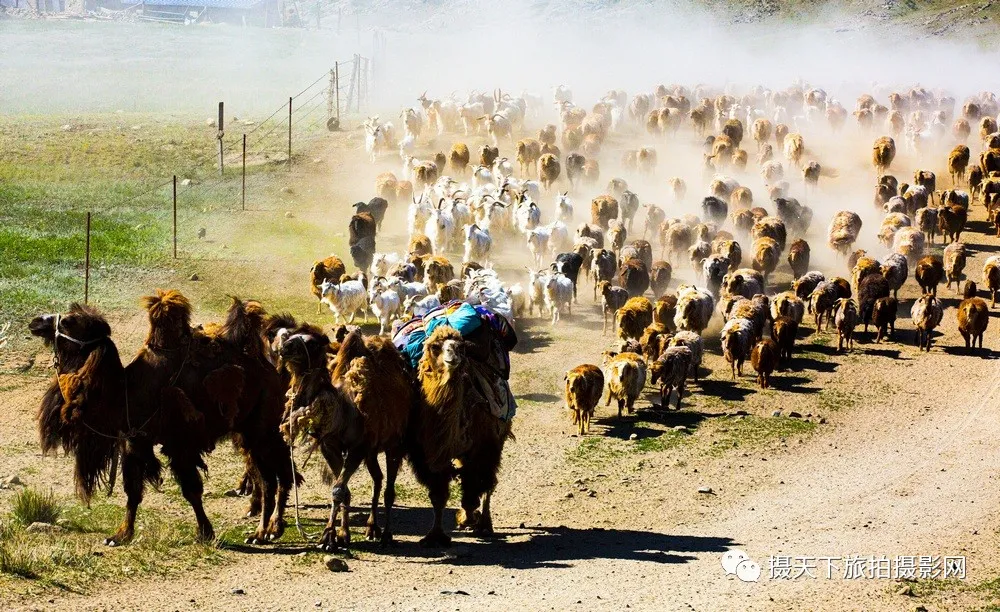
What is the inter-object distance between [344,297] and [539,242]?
6829mm

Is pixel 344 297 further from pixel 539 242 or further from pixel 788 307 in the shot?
pixel 788 307

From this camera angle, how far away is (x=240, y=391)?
1270 cm

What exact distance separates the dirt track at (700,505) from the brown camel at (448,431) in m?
0.60

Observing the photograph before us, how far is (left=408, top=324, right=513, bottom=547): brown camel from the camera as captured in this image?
1271 cm

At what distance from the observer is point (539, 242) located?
29641 millimetres

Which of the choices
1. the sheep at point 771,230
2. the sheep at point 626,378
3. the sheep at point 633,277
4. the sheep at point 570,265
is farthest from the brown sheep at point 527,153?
the sheep at point 626,378

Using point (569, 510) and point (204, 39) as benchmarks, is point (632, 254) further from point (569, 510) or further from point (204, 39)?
point (204, 39)

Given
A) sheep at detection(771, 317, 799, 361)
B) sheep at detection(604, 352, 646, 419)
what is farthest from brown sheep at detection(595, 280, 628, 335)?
sheep at detection(604, 352, 646, 419)

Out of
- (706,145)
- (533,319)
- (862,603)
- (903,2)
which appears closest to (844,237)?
(533,319)

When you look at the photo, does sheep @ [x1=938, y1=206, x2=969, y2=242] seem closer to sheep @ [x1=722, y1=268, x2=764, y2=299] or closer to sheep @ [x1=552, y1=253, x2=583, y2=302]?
sheep @ [x1=722, y1=268, x2=764, y2=299]

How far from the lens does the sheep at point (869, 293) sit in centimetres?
2475

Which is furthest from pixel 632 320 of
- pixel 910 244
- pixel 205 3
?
pixel 205 3

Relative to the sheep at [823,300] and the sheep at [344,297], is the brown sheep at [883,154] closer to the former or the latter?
the sheep at [823,300]

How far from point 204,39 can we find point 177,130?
46202mm
